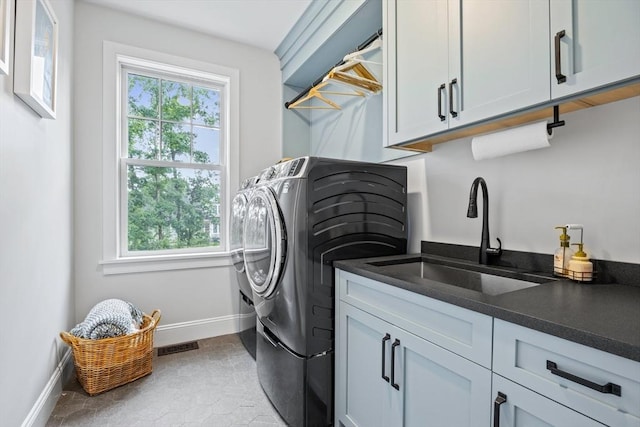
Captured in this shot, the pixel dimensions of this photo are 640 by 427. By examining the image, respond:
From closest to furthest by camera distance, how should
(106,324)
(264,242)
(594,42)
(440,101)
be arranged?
(594,42)
(440,101)
(264,242)
(106,324)

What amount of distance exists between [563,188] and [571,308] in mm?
675

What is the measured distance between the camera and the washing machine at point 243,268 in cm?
222

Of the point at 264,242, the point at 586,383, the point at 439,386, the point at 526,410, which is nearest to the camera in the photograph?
the point at 586,383

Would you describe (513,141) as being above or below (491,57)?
below

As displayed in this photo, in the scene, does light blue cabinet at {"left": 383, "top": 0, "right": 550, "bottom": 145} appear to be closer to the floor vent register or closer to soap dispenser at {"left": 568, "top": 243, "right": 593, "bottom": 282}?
soap dispenser at {"left": 568, "top": 243, "right": 593, "bottom": 282}

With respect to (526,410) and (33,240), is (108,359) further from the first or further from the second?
(526,410)

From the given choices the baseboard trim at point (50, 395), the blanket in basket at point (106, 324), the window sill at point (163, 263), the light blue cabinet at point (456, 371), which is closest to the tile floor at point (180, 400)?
the baseboard trim at point (50, 395)

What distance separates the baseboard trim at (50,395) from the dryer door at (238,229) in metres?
1.25

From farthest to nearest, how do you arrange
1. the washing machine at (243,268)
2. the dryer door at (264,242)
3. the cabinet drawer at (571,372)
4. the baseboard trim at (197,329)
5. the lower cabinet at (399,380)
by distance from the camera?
1. the baseboard trim at (197,329)
2. the washing machine at (243,268)
3. the dryer door at (264,242)
4. the lower cabinet at (399,380)
5. the cabinet drawer at (571,372)

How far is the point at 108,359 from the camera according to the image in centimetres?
198

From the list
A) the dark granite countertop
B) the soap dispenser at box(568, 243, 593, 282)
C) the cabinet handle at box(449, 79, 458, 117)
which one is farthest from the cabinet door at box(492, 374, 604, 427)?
the cabinet handle at box(449, 79, 458, 117)

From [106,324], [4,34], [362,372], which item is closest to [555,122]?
[362,372]

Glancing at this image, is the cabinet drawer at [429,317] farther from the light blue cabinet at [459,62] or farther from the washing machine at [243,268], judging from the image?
the washing machine at [243,268]

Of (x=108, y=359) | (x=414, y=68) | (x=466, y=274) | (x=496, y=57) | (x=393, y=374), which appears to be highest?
(x=414, y=68)
